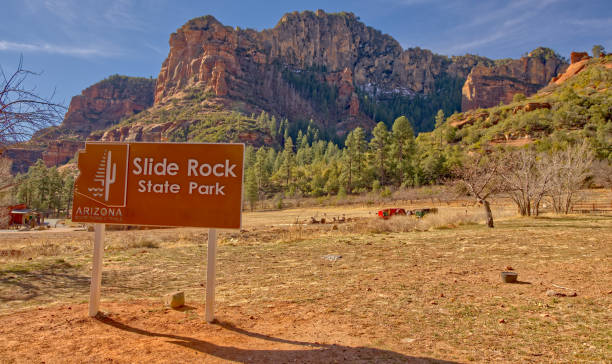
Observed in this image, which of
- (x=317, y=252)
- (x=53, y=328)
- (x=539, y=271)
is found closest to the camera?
(x=53, y=328)

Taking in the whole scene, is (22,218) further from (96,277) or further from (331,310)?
(331,310)

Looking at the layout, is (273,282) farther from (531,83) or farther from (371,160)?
(531,83)

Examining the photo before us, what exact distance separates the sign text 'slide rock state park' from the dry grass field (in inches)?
58.4

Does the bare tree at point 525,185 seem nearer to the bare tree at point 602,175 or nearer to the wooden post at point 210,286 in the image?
the bare tree at point 602,175

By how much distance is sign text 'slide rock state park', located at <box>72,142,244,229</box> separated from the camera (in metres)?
4.86

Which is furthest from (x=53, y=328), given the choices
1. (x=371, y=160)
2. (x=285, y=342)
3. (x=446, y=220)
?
(x=371, y=160)

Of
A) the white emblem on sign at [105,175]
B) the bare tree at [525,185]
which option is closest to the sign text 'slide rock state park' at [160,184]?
the white emblem on sign at [105,175]

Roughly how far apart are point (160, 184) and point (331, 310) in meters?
3.23

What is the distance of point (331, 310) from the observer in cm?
530

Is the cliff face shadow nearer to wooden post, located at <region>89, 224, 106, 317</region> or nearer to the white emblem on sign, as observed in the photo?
wooden post, located at <region>89, 224, 106, 317</region>

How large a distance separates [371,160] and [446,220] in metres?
54.5

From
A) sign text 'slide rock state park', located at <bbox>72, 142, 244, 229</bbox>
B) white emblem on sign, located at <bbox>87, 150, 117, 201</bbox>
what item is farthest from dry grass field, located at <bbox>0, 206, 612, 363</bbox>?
white emblem on sign, located at <bbox>87, 150, 117, 201</bbox>

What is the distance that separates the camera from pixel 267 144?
120m

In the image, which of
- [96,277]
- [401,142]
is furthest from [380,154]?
[96,277]
